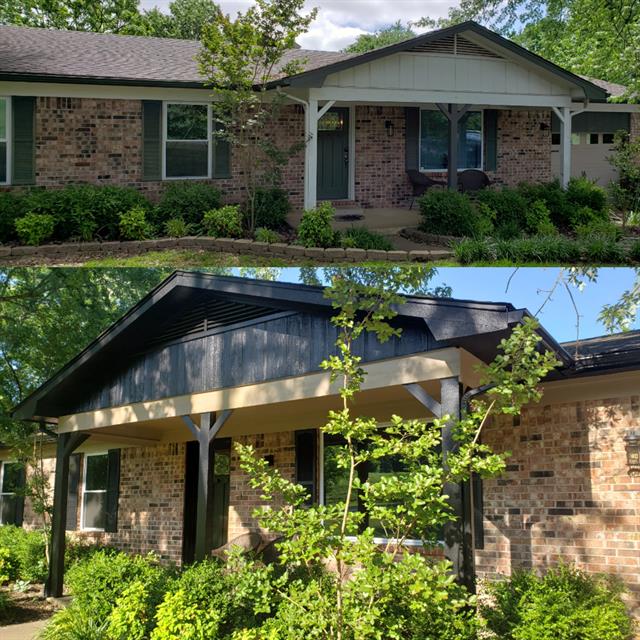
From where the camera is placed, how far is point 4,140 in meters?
14.4

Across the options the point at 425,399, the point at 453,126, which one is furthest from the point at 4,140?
the point at 425,399

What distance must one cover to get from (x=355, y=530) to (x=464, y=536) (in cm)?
122

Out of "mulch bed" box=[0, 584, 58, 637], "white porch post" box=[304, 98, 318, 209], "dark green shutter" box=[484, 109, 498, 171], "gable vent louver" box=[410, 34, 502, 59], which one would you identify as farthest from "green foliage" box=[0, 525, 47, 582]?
"dark green shutter" box=[484, 109, 498, 171]

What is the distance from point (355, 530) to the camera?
5.96 metres

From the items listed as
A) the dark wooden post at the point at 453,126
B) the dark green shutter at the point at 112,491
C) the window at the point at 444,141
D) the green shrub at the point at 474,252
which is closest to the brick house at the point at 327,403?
the dark green shutter at the point at 112,491

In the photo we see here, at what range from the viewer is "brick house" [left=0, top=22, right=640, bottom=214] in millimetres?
14398

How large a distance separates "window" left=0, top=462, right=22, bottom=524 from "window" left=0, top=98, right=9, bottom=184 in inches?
262

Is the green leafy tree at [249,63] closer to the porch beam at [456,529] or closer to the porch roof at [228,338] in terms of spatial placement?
the porch roof at [228,338]

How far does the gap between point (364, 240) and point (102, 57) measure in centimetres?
734

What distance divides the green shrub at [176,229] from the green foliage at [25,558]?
5546 mm

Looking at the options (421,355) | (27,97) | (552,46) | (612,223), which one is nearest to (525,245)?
(612,223)

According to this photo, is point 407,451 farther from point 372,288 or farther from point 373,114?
point 373,114

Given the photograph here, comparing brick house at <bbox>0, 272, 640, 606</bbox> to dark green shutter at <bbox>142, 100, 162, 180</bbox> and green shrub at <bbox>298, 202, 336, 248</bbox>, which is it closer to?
green shrub at <bbox>298, 202, 336, 248</bbox>

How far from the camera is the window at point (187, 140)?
15.7m
